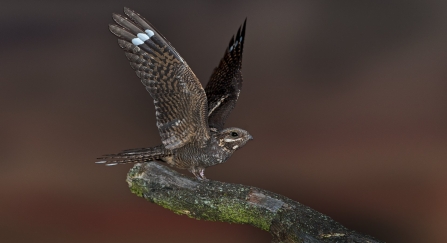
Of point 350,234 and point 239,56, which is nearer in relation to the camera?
point 350,234

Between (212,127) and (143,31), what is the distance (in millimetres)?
1503

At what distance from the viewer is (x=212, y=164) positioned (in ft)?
17.7

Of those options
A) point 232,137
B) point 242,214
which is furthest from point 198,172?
point 242,214

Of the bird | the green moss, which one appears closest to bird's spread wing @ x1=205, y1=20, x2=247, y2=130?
the bird

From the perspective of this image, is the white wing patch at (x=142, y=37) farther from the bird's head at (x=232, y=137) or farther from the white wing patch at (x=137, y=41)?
the bird's head at (x=232, y=137)

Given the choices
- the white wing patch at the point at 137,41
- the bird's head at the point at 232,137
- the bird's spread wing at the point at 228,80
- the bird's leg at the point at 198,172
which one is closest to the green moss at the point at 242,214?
the bird's leg at the point at 198,172

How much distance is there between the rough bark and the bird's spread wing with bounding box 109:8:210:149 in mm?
567

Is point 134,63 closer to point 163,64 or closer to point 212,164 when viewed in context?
point 163,64

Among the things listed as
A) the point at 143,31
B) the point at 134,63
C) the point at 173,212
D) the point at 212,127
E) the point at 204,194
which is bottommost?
the point at 173,212

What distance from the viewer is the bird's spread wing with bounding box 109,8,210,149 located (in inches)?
178

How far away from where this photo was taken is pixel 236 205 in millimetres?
5047

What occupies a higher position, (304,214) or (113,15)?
(113,15)


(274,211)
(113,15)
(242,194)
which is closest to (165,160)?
(242,194)

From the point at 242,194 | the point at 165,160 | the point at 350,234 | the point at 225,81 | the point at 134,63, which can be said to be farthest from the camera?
the point at 225,81
